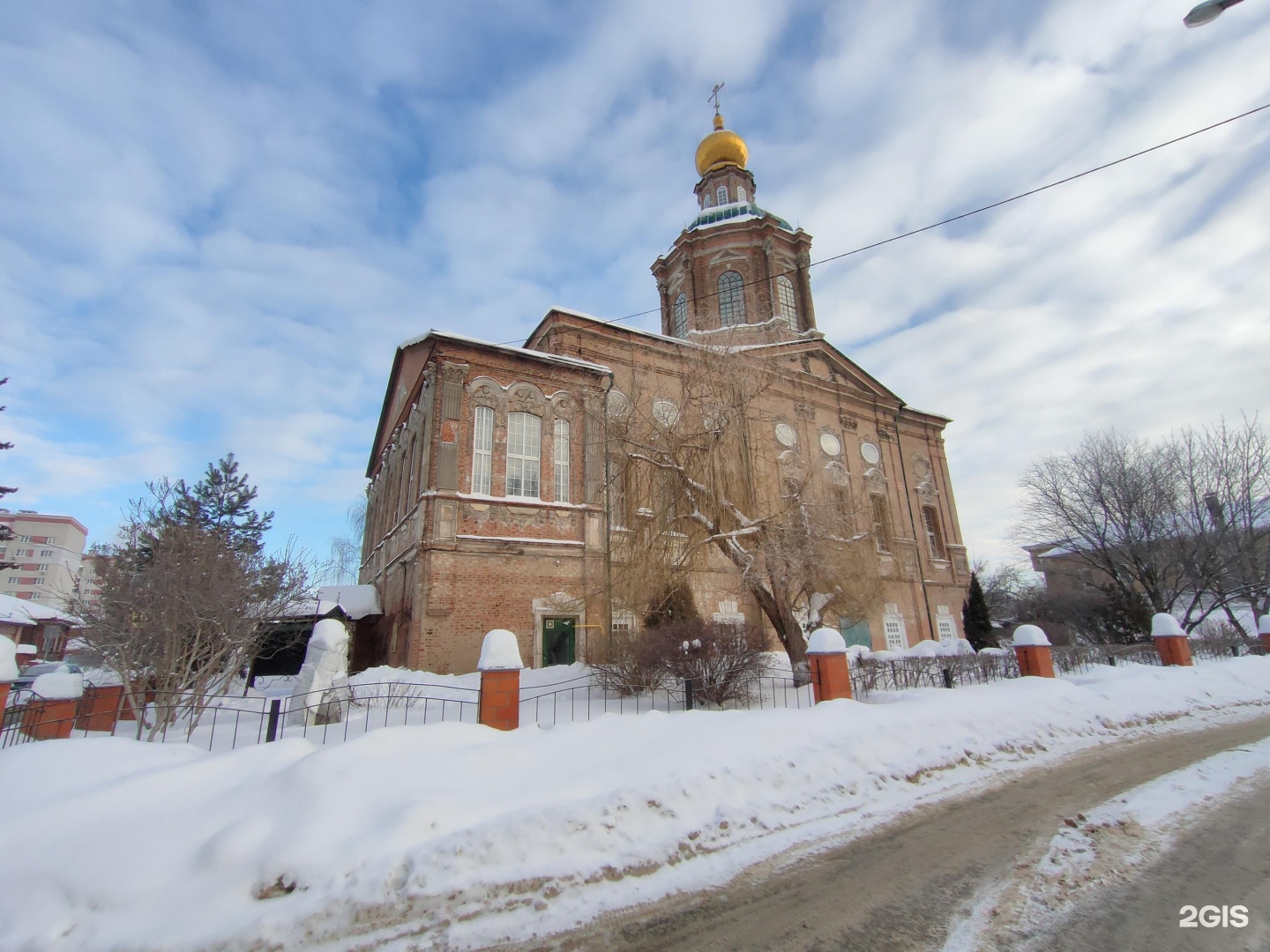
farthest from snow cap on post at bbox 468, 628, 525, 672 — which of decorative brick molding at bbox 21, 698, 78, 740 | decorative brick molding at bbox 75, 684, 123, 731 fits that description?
decorative brick molding at bbox 75, 684, 123, 731

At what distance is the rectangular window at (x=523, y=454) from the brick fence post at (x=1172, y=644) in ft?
51.6

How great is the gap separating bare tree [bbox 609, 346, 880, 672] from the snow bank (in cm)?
805

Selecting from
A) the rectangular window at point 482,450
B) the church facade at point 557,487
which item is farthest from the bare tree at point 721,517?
the rectangular window at point 482,450

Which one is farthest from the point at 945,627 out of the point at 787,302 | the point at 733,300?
the point at 733,300

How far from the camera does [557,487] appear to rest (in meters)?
16.7

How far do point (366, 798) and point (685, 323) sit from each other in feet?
84.6

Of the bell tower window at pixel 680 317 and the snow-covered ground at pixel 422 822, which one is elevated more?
the bell tower window at pixel 680 317

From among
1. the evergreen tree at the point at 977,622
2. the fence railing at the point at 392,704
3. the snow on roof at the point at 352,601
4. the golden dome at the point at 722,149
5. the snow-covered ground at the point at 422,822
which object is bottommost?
the snow-covered ground at the point at 422,822

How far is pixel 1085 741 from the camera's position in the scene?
870 cm

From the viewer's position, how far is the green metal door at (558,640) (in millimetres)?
15308

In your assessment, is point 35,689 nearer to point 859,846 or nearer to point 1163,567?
point 859,846

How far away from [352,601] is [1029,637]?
1717 cm

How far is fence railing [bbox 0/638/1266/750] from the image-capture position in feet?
25.5

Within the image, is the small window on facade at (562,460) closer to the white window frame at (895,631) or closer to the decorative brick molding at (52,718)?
the decorative brick molding at (52,718)
